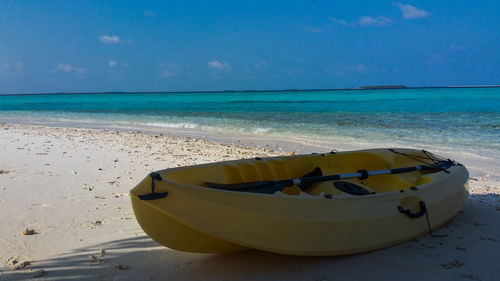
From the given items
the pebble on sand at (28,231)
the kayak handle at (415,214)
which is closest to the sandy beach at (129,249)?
the pebble on sand at (28,231)

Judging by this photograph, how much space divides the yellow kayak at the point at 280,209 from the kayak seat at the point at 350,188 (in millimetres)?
11

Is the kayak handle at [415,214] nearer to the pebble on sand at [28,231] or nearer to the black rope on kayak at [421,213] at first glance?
the black rope on kayak at [421,213]

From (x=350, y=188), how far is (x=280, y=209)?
1587mm

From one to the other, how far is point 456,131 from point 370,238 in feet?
40.7

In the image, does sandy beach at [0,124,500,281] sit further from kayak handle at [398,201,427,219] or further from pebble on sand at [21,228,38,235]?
kayak handle at [398,201,427,219]

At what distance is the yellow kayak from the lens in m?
2.99

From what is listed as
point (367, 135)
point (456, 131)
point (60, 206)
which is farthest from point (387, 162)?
point (456, 131)

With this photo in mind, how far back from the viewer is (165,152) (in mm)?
9133

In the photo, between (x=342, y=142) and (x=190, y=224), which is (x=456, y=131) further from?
(x=190, y=224)

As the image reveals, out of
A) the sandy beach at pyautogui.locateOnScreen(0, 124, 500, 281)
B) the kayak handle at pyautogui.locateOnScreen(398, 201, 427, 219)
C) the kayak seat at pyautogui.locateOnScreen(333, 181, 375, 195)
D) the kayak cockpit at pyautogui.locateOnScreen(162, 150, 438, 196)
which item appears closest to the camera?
the sandy beach at pyautogui.locateOnScreen(0, 124, 500, 281)

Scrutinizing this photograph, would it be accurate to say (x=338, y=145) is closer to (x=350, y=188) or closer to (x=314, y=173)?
(x=314, y=173)

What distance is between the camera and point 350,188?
4.51 meters

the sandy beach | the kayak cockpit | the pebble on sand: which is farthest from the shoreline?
the pebble on sand

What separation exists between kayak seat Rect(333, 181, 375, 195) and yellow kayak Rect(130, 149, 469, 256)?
1cm
